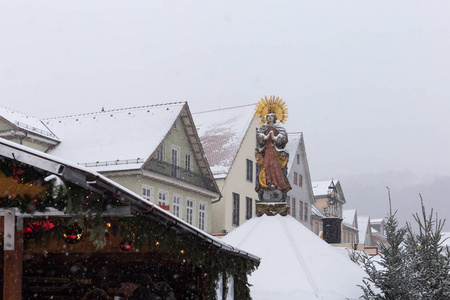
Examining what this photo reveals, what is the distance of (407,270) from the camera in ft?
45.3

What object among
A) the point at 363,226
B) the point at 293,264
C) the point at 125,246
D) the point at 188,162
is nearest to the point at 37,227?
the point at 125,246

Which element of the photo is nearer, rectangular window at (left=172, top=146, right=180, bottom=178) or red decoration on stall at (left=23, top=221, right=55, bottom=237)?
red decoration on stall at (left=23, top=221, right=55, bottom=237)

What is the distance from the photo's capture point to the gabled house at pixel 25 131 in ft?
93.1

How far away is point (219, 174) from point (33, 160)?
29.2 metres

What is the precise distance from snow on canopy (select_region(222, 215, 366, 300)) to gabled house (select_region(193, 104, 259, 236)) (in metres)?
18.6

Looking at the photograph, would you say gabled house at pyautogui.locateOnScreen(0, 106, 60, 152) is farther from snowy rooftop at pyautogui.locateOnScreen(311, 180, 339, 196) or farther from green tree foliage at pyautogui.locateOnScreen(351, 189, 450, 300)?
snowy rooftop at pyautogui.locateOnScreen(311, 180, 339, 196)

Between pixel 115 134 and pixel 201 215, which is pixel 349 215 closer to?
pixel 201 215

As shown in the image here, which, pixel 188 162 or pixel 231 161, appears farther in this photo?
pixel 231 161

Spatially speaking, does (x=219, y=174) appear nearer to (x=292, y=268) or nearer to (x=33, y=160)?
(x=292, y=268)

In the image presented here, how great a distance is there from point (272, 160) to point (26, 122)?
55.3ft

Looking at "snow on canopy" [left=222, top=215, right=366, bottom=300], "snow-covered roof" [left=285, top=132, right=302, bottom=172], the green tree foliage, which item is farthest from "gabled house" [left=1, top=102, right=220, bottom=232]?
the green tree foliage

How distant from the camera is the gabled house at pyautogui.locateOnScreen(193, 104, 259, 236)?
3562 cm

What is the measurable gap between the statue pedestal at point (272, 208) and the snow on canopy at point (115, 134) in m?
11.7

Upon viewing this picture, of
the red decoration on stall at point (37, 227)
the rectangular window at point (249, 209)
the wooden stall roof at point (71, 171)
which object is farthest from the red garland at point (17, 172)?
the rectangular window at point (249, 209)
